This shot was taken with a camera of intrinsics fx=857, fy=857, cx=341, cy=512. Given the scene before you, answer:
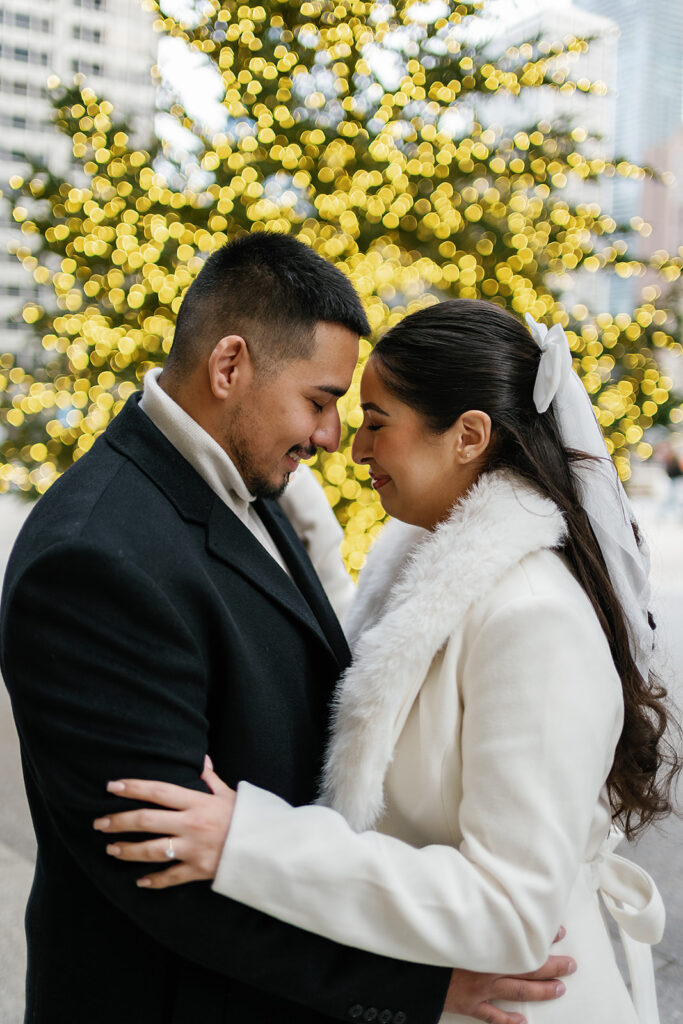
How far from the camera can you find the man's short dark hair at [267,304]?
1454mm

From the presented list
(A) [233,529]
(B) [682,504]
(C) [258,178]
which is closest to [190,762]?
(A) [233,529]

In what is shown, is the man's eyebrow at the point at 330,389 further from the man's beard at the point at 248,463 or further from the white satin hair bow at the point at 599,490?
the white satin hair bow at the point at 599,490

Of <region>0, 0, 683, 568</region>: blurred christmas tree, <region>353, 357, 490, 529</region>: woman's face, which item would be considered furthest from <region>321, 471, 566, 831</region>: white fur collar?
<region>0, 0, 683, 568</region>: blurred christmas tree

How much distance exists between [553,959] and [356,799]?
0.36m

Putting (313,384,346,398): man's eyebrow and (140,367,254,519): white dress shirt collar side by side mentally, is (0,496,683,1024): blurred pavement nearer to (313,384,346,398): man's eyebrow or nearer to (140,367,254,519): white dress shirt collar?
(313,384,346,398): man's eyebrow

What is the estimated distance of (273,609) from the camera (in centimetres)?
136

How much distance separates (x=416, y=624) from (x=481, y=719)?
0.17 m

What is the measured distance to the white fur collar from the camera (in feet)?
3.98

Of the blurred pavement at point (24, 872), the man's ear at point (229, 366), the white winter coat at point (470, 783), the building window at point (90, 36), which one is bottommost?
the blurred pavement at point (24, 872)

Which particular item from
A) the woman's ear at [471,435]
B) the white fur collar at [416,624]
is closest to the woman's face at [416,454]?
the woman's ear at [471,435]

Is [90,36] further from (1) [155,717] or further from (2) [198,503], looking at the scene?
(1) [155,717]

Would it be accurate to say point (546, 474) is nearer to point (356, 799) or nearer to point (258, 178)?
point (356, 799)

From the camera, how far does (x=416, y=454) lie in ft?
4.82

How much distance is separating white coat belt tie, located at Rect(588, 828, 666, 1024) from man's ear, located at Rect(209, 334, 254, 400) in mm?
973
